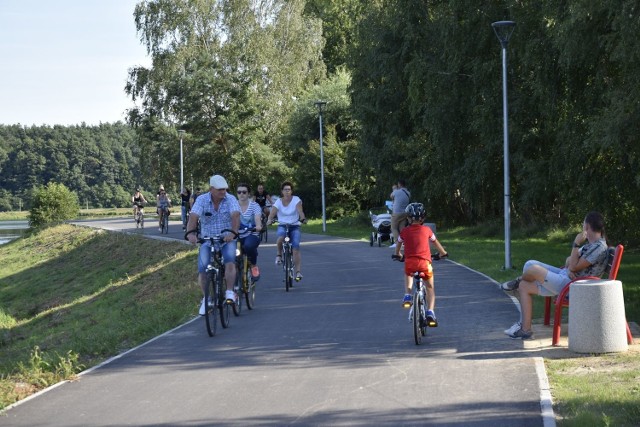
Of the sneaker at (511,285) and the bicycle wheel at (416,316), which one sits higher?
the sneaker at (511,285)

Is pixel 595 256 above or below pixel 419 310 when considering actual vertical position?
above

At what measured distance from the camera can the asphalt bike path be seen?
759 centimetres

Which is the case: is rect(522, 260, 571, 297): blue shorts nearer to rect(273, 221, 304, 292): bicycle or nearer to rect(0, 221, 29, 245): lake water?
rect(273, 221, 304, 292): bicycle

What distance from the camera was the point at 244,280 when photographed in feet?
48.2

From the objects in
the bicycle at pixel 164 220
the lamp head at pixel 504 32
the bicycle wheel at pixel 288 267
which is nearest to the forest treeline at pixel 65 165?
the bicycle at pixel 164 220

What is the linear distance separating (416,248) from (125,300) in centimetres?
1535

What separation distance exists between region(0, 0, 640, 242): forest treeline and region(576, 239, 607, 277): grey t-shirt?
22.6 ft

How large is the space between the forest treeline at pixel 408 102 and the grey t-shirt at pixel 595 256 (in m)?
6.89

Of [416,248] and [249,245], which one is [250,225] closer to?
[249,245]

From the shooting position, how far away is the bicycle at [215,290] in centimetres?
1212

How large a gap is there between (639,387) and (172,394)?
4008mm

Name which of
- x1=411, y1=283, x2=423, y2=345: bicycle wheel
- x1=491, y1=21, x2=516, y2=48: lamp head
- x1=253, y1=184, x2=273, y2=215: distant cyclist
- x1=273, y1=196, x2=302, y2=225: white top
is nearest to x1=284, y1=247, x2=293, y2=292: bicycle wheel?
x1=273, y1=196, x2=302, y2=225: white top

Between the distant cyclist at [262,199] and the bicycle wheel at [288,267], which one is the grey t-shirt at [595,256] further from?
the distant cyclist at [262,199]

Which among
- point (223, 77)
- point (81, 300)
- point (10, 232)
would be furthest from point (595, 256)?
point (10, 232)
